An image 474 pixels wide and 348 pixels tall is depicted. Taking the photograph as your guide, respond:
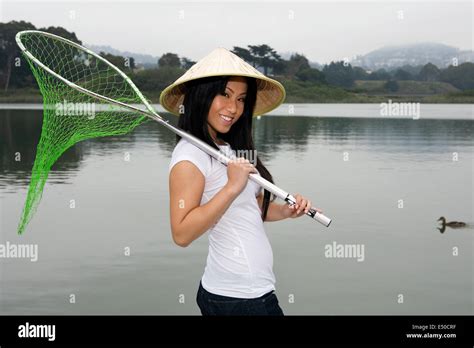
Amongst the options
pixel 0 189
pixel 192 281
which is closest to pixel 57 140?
pixel 192 281

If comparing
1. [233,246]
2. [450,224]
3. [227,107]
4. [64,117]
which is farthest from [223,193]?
[450,224]

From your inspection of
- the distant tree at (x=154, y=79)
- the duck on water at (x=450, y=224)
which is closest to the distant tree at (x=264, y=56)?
the distant tree at (x=154, y=79)

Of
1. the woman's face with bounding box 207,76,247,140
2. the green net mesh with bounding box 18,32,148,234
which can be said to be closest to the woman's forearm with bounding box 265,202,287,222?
the woman's face with bounding box 207,76,247,140

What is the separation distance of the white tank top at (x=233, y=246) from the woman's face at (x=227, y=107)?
25cm

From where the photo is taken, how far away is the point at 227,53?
12.7 ft

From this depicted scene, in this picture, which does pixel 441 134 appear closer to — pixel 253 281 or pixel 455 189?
pixel 455 189

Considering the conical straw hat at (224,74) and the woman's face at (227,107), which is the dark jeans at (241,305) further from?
the conical straw hat at (224,74)

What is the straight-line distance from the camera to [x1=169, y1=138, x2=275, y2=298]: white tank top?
11.4 ft

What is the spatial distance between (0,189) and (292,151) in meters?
18.5

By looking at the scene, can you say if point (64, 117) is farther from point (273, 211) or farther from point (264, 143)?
point (264, 143)

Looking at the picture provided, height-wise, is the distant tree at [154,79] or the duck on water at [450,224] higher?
the distant tree at [154,79]

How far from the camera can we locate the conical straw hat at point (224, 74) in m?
3.68

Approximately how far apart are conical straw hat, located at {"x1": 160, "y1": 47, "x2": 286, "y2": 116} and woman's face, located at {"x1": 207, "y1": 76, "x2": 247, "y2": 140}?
0.10 metres

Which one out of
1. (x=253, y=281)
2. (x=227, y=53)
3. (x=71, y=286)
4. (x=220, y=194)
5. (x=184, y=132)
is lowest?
(x=71, y=286)
